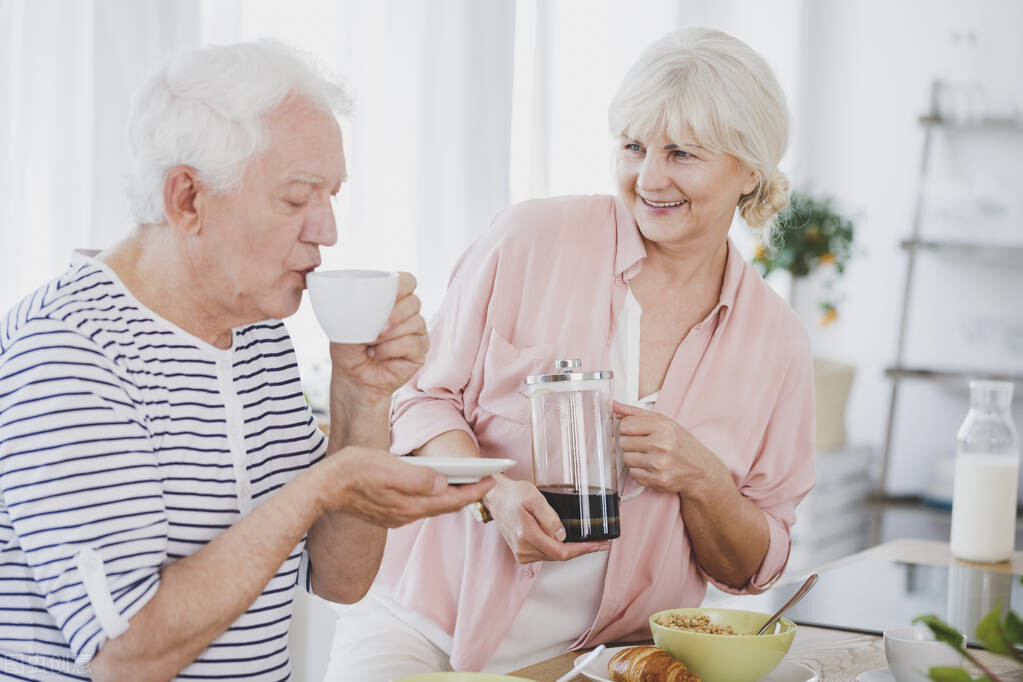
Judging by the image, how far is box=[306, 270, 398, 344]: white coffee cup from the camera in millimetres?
1179

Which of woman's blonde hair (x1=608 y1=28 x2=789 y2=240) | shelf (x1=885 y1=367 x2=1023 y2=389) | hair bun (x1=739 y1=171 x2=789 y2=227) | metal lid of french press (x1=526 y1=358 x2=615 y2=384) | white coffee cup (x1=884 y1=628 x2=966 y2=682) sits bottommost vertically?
shelf (x1=885 y1=367 x2=1023 y2=389)

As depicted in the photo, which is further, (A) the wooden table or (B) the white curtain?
(B) the white curtain

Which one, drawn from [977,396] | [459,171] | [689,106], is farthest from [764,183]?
[459,171]

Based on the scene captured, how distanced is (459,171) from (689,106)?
1.31 metres

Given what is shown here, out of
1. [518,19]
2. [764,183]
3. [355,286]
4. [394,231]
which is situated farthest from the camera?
[518,19]

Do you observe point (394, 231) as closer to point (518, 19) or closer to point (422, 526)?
point (518, 19)

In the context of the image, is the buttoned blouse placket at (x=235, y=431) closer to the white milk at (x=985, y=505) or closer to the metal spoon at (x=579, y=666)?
the metal spoon at (x=579, y=666)

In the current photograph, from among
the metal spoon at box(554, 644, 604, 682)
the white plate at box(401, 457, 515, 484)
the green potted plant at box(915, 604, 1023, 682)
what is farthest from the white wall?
the green potted plant at box(915, 604, 1023, 682)

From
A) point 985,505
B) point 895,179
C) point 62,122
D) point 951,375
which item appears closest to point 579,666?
point 985,505

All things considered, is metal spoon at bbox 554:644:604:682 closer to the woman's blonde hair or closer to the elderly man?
the elderly man

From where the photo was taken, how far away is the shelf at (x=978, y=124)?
468 centimetres

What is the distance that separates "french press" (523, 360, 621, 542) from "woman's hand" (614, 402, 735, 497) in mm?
50

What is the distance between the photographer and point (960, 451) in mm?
2176

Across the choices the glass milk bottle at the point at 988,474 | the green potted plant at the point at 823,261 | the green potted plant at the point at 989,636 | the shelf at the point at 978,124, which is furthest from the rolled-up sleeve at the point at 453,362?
the shelf at the point at 978,124
